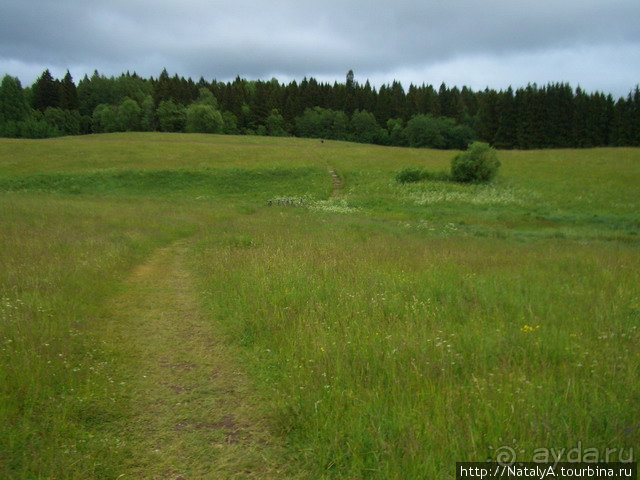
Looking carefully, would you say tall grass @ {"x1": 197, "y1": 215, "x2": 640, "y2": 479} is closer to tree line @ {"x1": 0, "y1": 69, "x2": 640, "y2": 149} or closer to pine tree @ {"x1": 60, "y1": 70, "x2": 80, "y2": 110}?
tree line @ {"x1": 0, "y1": 69, "x2": 640, "y2": 149}

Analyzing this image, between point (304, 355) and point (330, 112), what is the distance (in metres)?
113

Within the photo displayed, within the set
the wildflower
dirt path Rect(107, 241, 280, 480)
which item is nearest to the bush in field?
the wildflower

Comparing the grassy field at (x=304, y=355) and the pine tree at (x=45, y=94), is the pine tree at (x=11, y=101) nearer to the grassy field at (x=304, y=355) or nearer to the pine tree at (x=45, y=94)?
the pine tree at (x=45, y=94)

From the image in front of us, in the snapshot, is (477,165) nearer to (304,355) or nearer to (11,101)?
(304,355)

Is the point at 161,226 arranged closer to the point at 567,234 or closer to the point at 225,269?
the point at 225,269

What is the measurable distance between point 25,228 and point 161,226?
4.87 m

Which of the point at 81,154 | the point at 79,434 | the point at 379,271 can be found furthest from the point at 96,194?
the point at 79,434

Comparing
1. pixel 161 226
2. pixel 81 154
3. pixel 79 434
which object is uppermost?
pixel 81 154

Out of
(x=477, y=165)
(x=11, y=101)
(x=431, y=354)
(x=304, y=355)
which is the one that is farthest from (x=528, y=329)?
(x=11, y=101)

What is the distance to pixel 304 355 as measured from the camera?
555 cm

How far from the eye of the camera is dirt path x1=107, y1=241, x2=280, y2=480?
3828 mm

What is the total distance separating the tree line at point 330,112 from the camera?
305 ft

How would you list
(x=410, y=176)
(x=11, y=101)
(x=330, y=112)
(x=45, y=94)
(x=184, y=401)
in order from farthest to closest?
1. (x=330, y=112)
2. (x=45, y=94)
3. (x=11, y=101)
4. (x=410, y=176)
5. (x=184, y=401)

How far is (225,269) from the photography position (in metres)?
10.2
